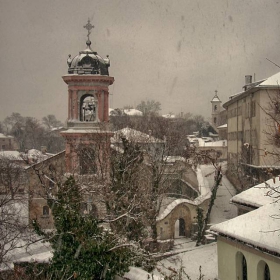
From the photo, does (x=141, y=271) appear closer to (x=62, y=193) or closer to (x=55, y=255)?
(x=55, y=255)

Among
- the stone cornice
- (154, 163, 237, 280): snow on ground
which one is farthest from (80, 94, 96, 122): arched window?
(154, 163, 237, 280): snow on ground

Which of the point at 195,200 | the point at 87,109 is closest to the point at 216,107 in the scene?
the point at 195,200

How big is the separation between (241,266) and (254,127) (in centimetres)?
1877

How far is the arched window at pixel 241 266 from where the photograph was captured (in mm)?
12047

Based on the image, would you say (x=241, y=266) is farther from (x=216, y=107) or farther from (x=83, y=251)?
(x=216, y=107)

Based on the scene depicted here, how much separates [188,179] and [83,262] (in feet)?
74.7

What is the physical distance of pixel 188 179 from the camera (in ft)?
102

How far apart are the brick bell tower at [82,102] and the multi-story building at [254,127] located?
30.5 feet

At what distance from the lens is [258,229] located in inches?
436

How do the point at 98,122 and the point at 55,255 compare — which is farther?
the point at 98,122

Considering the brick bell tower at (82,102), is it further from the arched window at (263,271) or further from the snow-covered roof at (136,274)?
the snow-covered roof at (136,274)

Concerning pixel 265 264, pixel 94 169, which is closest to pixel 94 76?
pixel 94 169

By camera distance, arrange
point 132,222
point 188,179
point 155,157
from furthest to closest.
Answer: point 188,179, point 155,157, point 132,222

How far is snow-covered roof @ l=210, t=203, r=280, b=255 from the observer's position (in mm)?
10383
